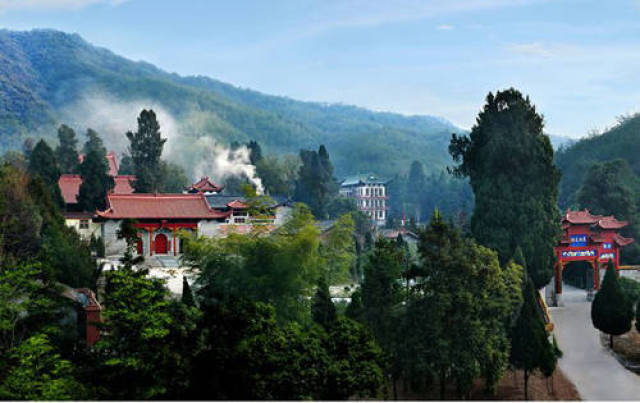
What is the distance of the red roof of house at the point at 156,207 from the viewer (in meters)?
33.9

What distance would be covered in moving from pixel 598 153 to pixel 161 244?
146 feet

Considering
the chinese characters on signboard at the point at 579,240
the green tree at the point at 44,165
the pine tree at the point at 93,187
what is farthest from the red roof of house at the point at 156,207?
the chinese characters on signboard at the point at 579,240

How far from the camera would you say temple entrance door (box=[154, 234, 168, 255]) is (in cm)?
3444

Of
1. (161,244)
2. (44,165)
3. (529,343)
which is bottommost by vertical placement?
(529,343)

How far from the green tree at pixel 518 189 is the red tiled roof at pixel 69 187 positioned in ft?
76.5

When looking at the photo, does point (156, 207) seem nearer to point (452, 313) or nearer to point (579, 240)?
point (579, 240)

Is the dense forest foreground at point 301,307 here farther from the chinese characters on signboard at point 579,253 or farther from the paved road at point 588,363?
the chinese characters on signboard at point 579,253

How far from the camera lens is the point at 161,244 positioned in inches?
1358

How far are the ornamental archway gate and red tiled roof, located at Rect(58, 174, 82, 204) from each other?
2522cm

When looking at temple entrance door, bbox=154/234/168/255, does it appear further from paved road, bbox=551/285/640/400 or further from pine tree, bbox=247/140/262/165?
pine tree, bbox=247/140/262/165

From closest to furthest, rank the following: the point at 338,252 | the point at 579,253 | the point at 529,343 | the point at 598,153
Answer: the point at 529,343, the point at 338,252, the point at 579,253, the point at 598,153

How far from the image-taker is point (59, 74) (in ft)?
561

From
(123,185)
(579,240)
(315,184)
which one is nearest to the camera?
(579,240)

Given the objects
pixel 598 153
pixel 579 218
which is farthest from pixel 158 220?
pixel 598 153
